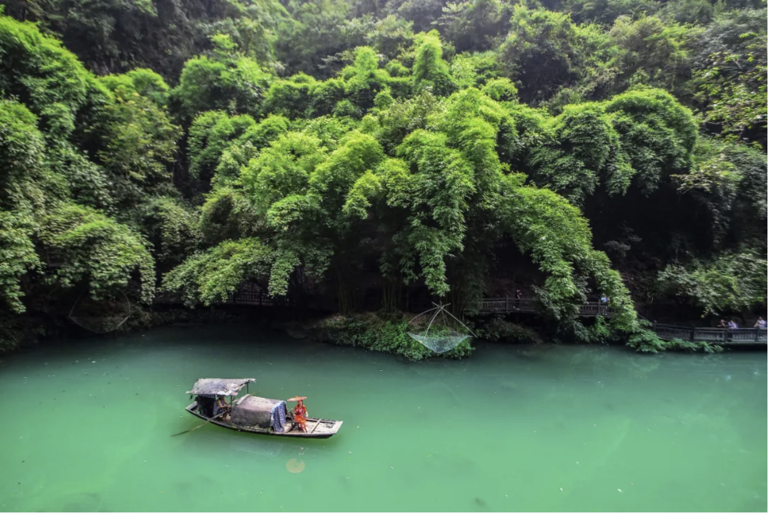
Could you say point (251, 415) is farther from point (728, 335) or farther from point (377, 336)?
point (728, 335)

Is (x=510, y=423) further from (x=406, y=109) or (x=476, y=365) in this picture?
(x=406, y=109)

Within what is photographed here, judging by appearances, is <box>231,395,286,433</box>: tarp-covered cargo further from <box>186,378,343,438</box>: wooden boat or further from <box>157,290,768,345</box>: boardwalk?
<box>157,290,768,345</box>: boardwalk

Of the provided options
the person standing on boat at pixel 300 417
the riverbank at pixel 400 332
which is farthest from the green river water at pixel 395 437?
the riverbank at pixel 400 332

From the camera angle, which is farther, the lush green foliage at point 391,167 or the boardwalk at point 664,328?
the boardwalk at point 664,328

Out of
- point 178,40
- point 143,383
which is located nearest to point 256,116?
point 178,40

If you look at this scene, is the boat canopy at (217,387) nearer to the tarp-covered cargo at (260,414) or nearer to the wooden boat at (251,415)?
the wooden boat at (251,415)

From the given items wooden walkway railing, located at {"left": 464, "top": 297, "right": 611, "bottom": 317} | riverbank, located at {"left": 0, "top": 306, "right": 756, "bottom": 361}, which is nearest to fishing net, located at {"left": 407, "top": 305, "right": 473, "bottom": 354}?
riverbank, located at {"left": 0, "top": 306, "right": 756, "bottom": 361}
